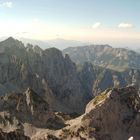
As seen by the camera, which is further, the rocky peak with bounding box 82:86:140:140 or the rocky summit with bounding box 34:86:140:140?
the rocky peak with bounding box 82:86:140:140

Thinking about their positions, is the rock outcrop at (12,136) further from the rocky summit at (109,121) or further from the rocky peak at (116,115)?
the rocky peak at (116,115)

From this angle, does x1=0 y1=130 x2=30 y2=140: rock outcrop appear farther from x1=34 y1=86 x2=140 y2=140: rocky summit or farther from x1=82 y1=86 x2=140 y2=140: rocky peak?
x1=82 y1=86 x2=140 y2=140: rocky peak

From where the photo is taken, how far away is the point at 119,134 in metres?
107

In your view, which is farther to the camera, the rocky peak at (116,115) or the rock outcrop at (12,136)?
the rocky peak at (116,115)

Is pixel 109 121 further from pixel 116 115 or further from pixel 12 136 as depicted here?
pixel 12 136

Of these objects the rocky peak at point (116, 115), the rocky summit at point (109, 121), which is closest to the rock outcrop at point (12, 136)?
the rocky summit at point (109, 121)

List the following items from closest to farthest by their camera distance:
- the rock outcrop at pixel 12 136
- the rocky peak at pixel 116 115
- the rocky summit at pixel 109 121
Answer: the rock outcrop at pixel 12 136 < the rocky summit at pixel 109 121 < the rocky peak at pixel 116 115

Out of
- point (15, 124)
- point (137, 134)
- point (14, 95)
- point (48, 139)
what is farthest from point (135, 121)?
point (14, 95)

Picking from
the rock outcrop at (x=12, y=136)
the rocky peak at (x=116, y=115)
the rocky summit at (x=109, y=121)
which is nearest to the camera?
the rock outcrop at (x=12, y=136)

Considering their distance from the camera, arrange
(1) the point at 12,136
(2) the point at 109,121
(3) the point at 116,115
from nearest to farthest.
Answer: (1) the point at 12,136, (2) the point at 109,121, (3) the point at 116,115

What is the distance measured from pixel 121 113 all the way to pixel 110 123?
6177 mm

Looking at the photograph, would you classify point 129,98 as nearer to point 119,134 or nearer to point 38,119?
point 119,134

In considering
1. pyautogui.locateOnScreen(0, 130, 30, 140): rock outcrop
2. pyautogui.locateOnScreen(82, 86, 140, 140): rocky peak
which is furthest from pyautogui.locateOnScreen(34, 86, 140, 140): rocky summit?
pyautogui.locateOnScreen(0, 130, 30, 140): rock outcrop

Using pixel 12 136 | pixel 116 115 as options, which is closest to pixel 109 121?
pixel 116 115
